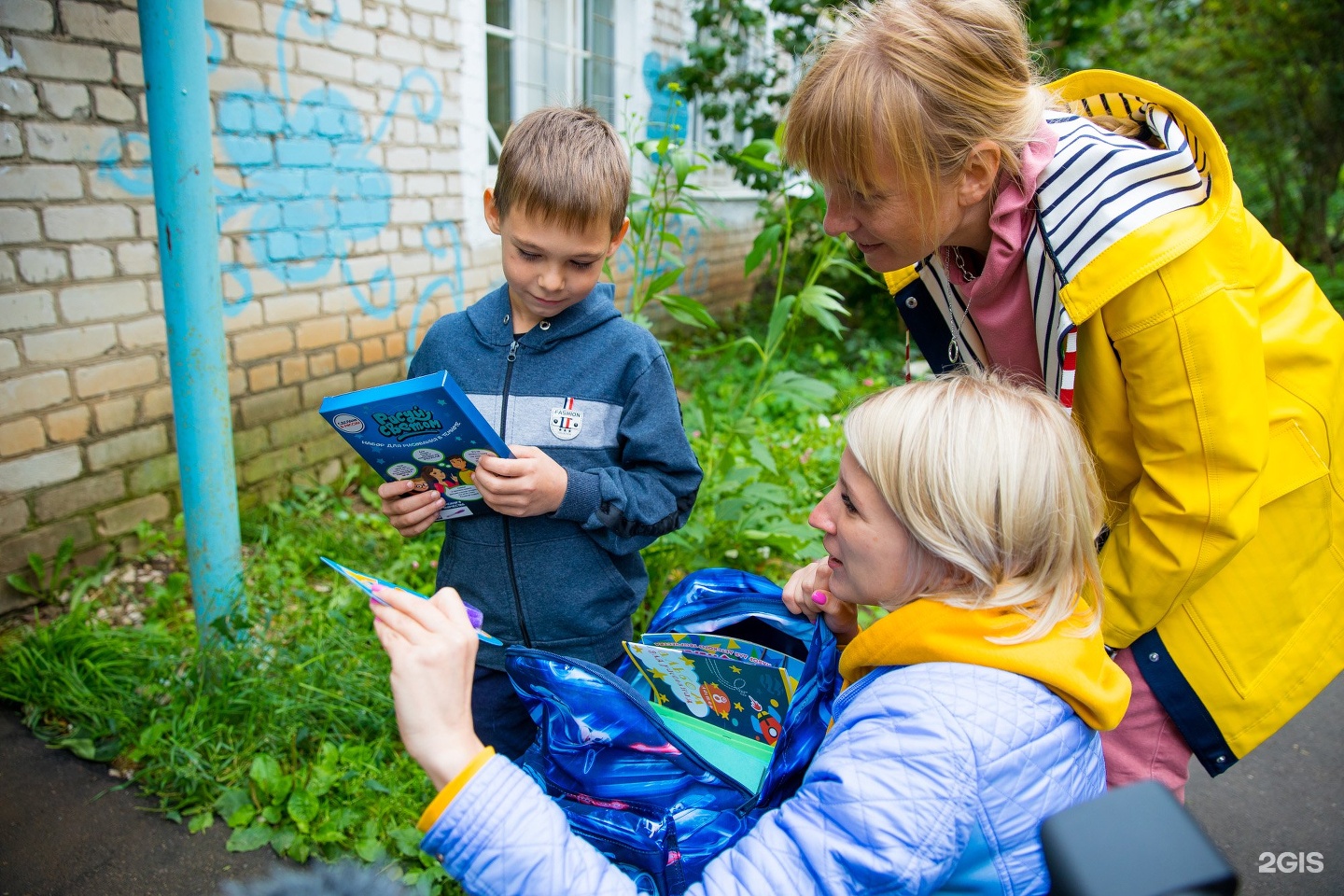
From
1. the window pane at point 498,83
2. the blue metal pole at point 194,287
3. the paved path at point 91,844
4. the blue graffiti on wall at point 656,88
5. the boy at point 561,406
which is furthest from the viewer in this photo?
the blue graffiti on wall at point 656,88

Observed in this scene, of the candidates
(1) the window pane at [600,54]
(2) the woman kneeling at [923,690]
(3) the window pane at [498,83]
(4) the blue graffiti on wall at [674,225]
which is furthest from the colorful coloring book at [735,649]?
(1) the window pane at [600,54]

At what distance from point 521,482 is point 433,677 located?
20.5 inches

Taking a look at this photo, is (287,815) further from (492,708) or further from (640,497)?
(640,497)

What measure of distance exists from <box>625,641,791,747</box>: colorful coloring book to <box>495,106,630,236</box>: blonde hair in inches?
31.0

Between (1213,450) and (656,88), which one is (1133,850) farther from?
(656,88)

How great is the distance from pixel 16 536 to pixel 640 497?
244cm

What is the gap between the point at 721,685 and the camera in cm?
144

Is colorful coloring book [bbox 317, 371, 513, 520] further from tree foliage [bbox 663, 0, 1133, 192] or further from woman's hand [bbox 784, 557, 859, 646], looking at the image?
tree foliage [bbox 663, 0, 1133, 192]

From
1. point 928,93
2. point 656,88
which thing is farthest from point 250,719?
point 656,88

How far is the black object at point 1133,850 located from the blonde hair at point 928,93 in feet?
3.28

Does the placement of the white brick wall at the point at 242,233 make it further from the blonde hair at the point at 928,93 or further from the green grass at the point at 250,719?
the blonde hair at the point at 928,93

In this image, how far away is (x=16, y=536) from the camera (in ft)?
9.49

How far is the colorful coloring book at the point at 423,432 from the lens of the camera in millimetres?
1376

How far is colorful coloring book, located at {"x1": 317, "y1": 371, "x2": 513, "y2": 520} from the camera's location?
1376 mm
